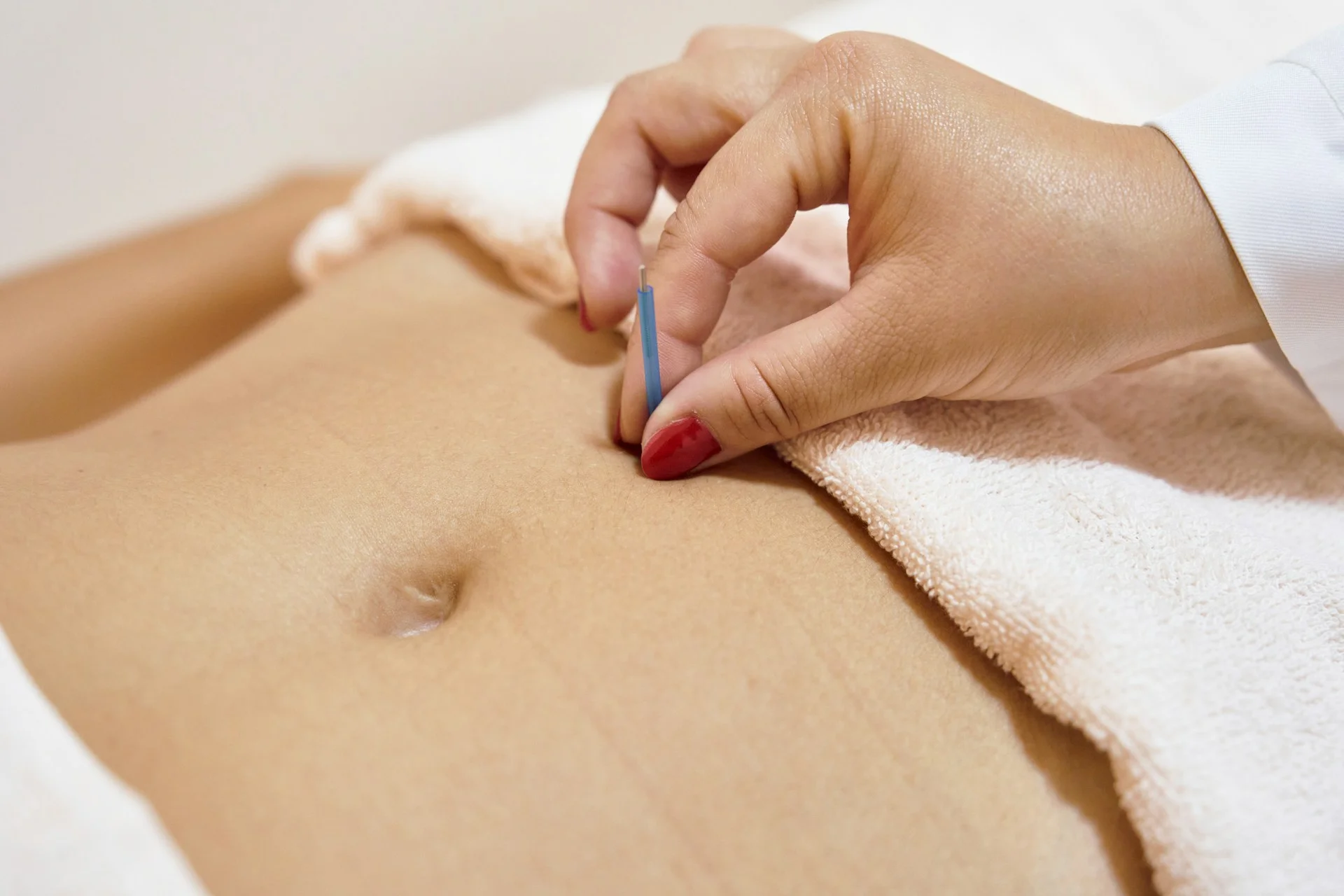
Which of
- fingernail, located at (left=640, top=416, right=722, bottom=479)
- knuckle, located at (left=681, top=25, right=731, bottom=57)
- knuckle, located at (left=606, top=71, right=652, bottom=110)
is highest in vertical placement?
knuckle, located at (left=681, top=25, right=731, bottom=57)

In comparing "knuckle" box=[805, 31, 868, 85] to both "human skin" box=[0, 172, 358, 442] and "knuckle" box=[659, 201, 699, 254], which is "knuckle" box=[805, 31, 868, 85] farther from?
"human skin" box=[0, 172, 358, 442]

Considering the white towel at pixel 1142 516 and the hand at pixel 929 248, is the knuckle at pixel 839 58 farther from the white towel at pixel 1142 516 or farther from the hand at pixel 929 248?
the white towel at pixel 1142 516

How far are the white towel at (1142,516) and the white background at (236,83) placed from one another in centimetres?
71

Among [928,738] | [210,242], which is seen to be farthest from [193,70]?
[928,738]

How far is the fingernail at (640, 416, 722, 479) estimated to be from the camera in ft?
1.81

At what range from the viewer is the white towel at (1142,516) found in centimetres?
44

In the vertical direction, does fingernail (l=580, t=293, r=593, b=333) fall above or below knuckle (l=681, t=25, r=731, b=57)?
below

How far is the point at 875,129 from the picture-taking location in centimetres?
52

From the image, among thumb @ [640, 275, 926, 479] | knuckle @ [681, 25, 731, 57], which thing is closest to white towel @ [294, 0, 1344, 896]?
thumb @ [640, 275, 926, 479]

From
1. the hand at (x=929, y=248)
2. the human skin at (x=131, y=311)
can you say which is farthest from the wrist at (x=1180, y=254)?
the human skin at (x=131, y=311)

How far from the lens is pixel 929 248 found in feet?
1.71

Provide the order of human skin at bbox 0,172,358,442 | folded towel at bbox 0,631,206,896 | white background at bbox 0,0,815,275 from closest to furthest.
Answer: folded towel at bbox 0,631,206,896
human skin at bbox 0,172,358,442
white background at bbox 0,0,815,275

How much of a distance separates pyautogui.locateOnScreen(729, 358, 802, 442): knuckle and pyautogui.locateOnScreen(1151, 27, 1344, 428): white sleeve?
0.29m

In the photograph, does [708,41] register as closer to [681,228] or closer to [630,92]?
[630,92]
